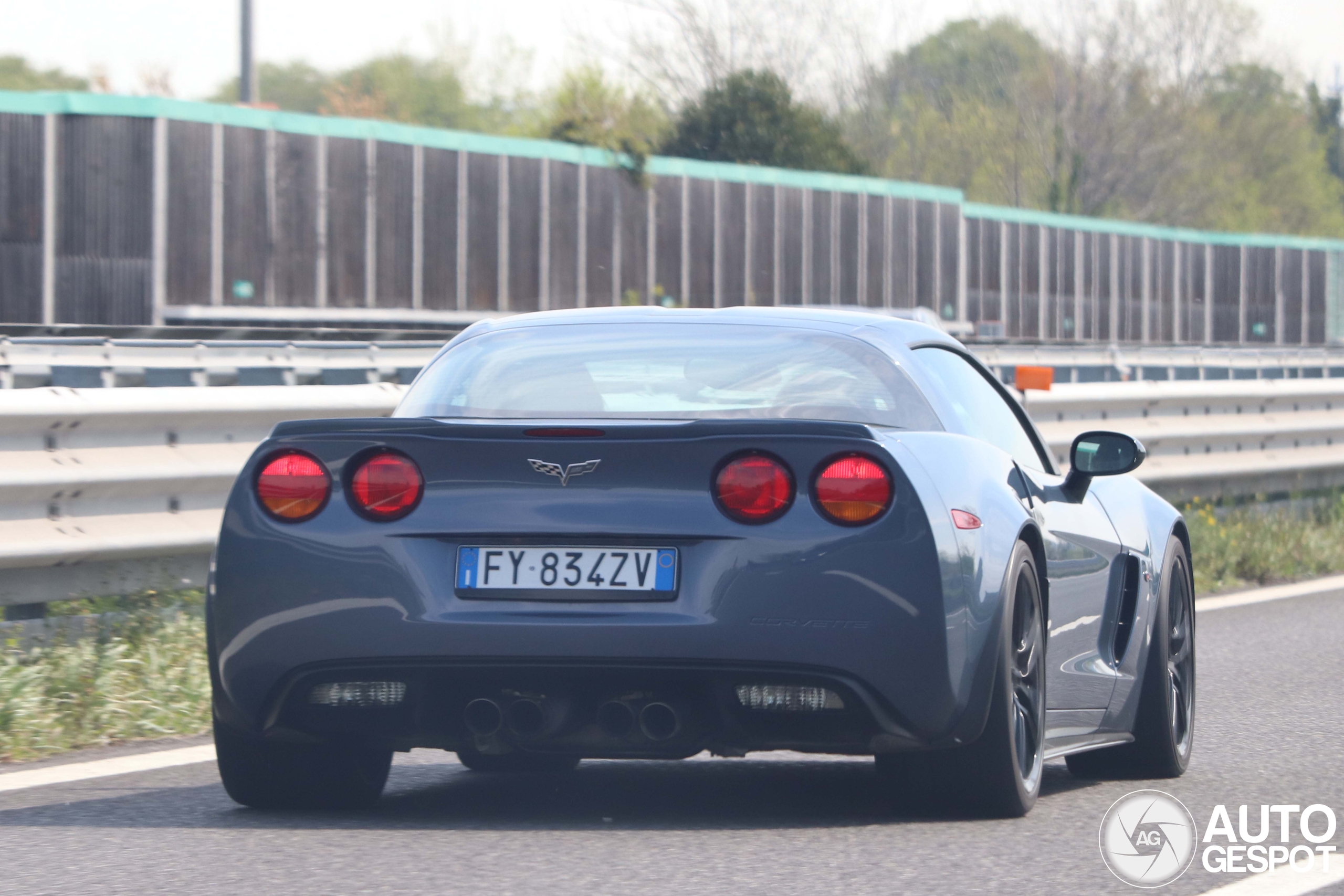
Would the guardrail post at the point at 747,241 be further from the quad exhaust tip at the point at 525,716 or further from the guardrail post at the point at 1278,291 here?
the quad exhaust tip at the point at 525,716

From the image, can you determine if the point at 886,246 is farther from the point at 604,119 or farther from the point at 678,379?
the point at 678,379

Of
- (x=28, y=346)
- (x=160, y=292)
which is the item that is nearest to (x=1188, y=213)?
(x=160, y=292)

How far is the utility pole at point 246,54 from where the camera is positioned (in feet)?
113

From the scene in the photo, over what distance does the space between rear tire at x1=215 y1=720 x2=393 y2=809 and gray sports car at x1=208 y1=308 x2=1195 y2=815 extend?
1cm

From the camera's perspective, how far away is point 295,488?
4.58 meters

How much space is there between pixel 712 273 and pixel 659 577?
49178 millimetres

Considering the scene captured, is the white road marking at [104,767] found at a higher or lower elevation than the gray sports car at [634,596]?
lower

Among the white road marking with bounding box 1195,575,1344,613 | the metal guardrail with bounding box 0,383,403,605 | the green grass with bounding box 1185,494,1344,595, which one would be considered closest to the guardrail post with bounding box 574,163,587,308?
the green grass with bounding box 1185,494,1344,595

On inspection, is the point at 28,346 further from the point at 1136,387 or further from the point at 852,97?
the point at 852,97

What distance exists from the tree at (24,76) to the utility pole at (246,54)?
6104 cm

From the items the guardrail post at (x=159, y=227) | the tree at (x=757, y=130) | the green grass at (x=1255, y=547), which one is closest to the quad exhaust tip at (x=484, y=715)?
the green grass at (x=1255, y=547)

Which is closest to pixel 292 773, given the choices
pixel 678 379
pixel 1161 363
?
pixel 678 379

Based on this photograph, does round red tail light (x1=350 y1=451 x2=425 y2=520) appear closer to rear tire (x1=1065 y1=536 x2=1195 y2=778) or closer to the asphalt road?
the asphalt road

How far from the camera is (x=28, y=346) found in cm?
1888
